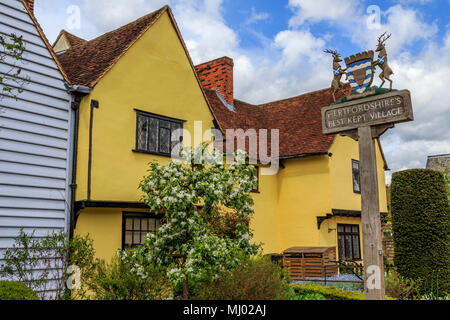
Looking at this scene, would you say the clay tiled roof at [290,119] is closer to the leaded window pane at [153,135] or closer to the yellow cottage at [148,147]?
A: the yellow cottage at [148,147]

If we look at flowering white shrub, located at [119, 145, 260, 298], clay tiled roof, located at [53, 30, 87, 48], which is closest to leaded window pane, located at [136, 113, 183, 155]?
flowering white shrub, located at [119, 145, 260, 298]

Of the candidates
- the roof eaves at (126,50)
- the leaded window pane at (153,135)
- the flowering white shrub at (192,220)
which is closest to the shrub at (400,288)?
the flowering white shrub at (192,220)

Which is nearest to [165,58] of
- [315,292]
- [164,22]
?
[164,22]

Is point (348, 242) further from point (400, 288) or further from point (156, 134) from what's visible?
point (156, 134)

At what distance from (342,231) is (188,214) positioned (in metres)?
11.9

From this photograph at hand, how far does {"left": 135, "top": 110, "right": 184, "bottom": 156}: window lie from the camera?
12023 mm

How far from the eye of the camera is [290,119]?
20.9 metres

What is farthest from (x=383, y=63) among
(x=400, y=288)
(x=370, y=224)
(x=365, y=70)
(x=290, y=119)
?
(x=290, y=119)

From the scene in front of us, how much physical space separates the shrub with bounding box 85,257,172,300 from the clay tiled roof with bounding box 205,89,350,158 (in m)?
9.60

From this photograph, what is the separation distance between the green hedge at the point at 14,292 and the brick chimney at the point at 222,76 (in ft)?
48.1

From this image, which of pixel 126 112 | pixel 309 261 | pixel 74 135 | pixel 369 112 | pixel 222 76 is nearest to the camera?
pixel 369 112

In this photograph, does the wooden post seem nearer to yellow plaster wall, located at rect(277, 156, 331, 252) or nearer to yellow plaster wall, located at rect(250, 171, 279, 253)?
Result: yellow plaster wall, located at rect(250, 171, 279, 253)

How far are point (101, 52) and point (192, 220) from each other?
20.9 feet
